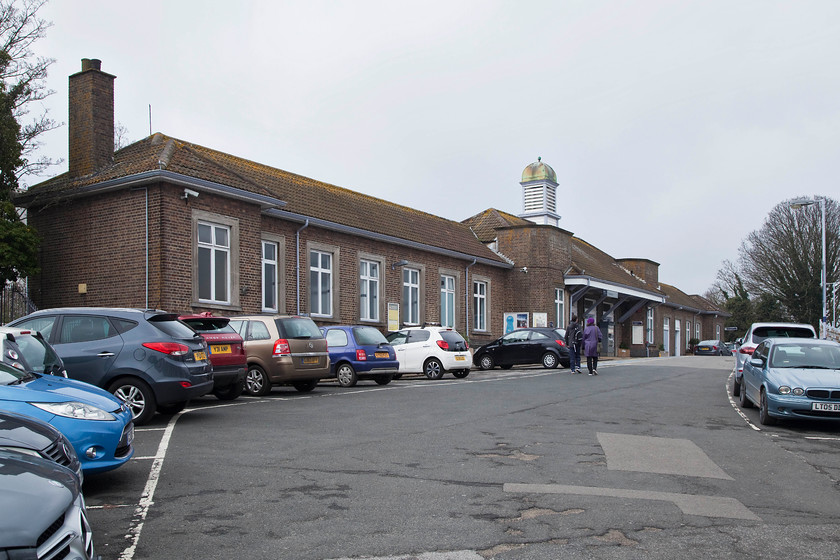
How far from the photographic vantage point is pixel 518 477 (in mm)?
8102

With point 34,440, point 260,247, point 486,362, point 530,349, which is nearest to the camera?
point 34,440

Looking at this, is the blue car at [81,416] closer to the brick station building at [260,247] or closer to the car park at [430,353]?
the brick station building at [260,247]

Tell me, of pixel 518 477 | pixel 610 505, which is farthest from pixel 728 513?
pixel 518 477

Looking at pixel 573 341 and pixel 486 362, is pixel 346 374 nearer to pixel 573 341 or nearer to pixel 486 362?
pixel 573 341

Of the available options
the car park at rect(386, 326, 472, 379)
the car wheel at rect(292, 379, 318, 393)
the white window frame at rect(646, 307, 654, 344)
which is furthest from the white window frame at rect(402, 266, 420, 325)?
the white window frame at rect(646, 307, 654, 344)

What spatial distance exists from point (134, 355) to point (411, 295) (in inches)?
862

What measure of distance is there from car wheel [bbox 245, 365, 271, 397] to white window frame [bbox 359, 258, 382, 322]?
12.9m

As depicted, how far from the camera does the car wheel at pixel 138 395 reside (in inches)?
442

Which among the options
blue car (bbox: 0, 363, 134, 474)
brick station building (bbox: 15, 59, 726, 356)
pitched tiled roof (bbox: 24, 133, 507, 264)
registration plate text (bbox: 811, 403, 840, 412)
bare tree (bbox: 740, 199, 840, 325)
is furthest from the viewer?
bare tree (bbox: 740, 199, 840, 325)

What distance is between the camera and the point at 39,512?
365 centimetres

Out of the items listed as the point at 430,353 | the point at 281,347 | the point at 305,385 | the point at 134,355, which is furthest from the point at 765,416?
the point at 430,353

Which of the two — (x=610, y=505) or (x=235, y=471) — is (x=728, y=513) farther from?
(x=235, y=471)

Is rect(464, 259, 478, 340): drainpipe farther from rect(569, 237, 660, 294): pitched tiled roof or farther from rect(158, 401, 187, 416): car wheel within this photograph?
rect(158, 401, 187, 416): car wheel

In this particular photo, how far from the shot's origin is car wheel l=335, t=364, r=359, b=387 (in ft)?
63.4
